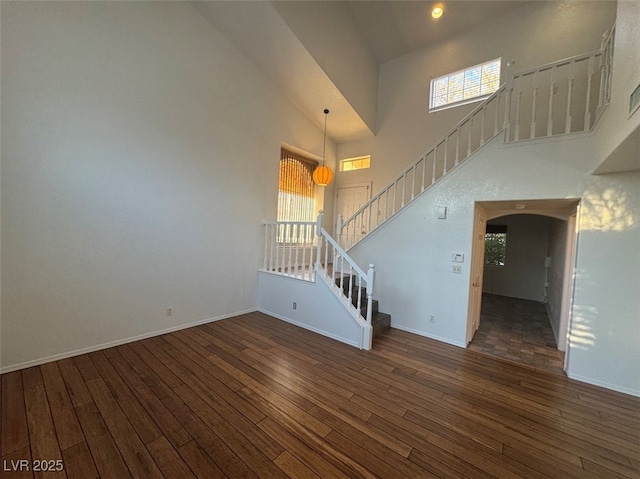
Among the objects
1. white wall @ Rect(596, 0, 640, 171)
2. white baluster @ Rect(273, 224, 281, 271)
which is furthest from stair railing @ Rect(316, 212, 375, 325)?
white wall @ Rect(596, 0, 640, 171)

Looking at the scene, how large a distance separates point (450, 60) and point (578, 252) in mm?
4604

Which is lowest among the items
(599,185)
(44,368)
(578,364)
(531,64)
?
(44,368)

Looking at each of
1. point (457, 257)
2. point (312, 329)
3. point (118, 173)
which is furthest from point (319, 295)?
point (118, 173)

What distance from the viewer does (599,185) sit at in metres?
2.79


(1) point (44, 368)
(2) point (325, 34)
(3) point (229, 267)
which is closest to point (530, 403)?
(3) point (229, 267)

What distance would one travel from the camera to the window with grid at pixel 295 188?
5645 millimetres

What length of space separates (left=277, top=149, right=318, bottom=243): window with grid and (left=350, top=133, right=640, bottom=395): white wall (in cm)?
240

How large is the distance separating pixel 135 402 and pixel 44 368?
1.40m

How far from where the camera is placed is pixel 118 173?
3160 mm

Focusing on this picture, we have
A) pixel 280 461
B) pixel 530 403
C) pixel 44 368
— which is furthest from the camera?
pixel 44 368

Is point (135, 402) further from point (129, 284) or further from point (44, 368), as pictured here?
point (129, 284)

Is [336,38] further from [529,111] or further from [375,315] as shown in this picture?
[375,315]

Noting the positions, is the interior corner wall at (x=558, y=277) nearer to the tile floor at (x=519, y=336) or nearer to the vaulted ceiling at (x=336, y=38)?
the tile floor at (x=519, y=336)

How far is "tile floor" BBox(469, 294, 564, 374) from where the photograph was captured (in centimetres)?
339
